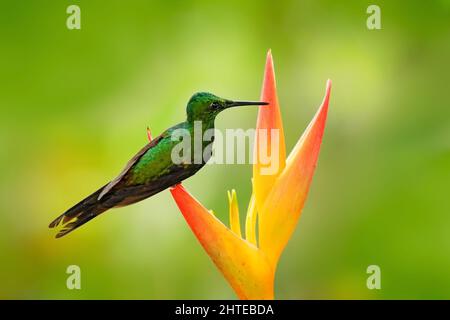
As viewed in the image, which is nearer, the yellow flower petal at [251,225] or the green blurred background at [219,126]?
the yellow flower petal at [251,225]

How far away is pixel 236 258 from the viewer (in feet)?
1.85

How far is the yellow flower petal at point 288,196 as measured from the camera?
56 centimetres

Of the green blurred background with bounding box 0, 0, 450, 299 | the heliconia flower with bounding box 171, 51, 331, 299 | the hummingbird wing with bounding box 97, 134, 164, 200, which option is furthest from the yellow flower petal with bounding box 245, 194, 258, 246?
the green blurred background with bounding box 0, 0, 450, 299

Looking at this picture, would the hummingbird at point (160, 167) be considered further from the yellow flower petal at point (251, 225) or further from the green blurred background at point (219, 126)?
the green blurred background at point (219, 126)

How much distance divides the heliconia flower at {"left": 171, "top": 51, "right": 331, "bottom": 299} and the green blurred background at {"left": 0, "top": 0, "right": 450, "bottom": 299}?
0.46 meters

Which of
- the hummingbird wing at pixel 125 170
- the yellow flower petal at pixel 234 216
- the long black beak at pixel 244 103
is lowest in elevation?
the yellow flower petal at pixel 234 216

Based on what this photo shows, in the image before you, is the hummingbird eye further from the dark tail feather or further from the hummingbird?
the dark tail feather

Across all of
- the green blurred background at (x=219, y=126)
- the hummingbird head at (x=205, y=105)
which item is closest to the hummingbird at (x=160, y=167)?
the hummingbird head at (x=205, y=105)

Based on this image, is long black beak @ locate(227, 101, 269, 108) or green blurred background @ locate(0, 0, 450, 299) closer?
long black beak @ locate(227, 101, 269, 108)

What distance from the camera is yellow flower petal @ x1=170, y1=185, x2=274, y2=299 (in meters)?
0.56

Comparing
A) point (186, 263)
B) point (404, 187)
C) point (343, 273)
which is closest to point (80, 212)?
point (186, 263)

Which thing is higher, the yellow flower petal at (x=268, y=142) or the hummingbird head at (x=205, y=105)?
the hummingbird head at (x=205, y=105)
